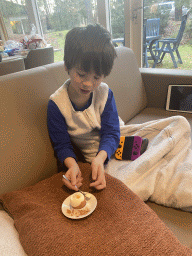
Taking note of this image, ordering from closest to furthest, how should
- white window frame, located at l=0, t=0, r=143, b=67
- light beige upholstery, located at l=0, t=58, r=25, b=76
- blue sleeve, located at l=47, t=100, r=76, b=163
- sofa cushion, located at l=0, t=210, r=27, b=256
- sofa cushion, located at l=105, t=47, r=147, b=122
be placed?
sofa cushion, located at l=0, t=210, r=27, b=256 < blue sleeve, located at l=47, t=100, r=76, b=163 < sofa cushion, located at l=105, t=47, r=147, b=122 < light beige upholstery, located at l=0, t=58, r=25, b=76 < white window frame, located at l=0, t=0, r=143, b=67

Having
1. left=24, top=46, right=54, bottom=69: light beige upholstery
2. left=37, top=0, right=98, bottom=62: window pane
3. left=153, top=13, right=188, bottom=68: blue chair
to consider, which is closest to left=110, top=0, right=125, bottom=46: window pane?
left=37, top=0, right=98, bottom=62: window pane

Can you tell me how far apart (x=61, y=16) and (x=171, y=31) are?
1751mm

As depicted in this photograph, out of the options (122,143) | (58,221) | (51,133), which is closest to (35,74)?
(51,133)

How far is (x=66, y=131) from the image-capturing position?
2.98 feet

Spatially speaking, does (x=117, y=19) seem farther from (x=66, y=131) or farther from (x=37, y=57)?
(x=66, y=131)

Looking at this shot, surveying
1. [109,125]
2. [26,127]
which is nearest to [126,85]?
[109,125]

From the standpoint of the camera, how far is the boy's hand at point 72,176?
73 cm

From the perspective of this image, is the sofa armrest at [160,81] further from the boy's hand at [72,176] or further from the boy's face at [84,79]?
the boy's hand at [72,176]

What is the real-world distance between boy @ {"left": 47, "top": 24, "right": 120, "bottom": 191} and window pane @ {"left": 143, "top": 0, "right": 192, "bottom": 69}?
5.70 ft

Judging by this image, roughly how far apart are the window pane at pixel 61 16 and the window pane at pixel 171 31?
795 millimetres

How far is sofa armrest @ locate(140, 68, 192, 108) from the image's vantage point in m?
1.43

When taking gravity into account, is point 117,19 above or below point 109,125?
above

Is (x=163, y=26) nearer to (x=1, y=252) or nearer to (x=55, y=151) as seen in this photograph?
(x=55, y=151)

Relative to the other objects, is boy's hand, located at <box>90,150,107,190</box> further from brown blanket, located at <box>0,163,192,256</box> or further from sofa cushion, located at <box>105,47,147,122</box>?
sofa cushion, located at <box>105,47,147,122</box>
